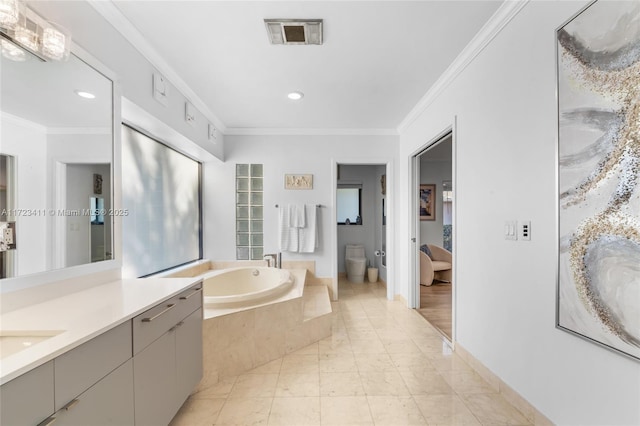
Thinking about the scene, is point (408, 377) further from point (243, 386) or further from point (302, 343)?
point (243, 386)

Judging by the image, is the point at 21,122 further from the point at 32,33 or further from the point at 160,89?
the point at 160,89

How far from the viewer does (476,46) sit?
1.92 metres

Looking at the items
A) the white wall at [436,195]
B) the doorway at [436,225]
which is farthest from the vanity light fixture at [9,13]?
the white wall at [436,195]

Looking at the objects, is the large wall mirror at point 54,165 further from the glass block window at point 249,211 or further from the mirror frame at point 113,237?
the glass block window at point 249,211

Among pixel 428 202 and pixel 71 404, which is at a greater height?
pixel 428 202

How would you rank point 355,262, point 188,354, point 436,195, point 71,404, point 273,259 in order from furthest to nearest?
1. point 436,195
2. point 355,262
3. point 273,259
4. point 188,354
5. point 71,404

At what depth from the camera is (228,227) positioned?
3.81 metres

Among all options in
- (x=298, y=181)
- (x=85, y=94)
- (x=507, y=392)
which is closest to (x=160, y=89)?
(x=85, y=94)

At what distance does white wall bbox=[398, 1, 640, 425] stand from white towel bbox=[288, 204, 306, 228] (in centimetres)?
202

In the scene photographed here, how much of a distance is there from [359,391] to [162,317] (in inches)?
52.7

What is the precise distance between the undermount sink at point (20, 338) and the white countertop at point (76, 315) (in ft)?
0.05

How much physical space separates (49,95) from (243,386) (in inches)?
78.9

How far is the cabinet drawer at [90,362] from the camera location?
2.74ft

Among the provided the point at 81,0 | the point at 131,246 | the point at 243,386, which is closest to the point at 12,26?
the point at 81,0
